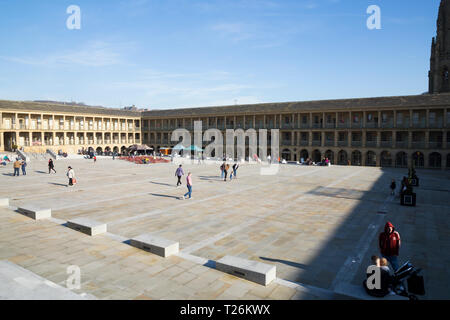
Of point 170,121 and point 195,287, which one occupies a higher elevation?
point 170,121

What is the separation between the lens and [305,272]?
726 centimetres

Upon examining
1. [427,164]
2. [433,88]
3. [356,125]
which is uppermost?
[433,88]

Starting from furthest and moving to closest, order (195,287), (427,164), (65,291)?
1. (427,164)
2. (195,287)
3. (65,291)

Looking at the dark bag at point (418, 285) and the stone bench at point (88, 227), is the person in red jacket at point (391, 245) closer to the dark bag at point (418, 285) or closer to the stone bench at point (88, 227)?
the dark bag at point (418, 285)

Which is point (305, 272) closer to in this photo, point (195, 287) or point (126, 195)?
point (195, 287)

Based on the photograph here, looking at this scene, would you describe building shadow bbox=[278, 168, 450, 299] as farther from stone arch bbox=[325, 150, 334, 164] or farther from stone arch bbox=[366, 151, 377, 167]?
stone arch bbox=[325, 150, 334, 164]

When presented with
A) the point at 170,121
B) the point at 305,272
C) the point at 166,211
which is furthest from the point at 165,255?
the point at 170,121

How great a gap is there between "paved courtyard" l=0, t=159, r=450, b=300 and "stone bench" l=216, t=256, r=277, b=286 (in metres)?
0.13

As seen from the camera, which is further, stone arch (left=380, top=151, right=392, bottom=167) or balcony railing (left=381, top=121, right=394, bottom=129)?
stone arch (left=380, top=151, right=392, bottom=167)

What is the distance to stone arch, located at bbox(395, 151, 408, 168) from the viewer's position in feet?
148

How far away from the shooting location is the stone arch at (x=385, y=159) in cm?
4633

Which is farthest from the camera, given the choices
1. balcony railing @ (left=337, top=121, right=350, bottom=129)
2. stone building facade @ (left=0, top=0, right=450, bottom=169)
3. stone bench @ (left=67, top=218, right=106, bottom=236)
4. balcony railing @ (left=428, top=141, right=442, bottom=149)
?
balcony railing @ (left=337, top=121, right=350, bottom=129)

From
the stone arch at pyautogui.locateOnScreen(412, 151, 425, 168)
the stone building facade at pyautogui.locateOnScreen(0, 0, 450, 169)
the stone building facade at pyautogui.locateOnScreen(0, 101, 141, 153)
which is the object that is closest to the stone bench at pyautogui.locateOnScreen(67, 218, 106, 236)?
the stone building facade at pyautogui.locateOnScreen(0, 0, 450, 169)

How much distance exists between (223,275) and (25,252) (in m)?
5.06
